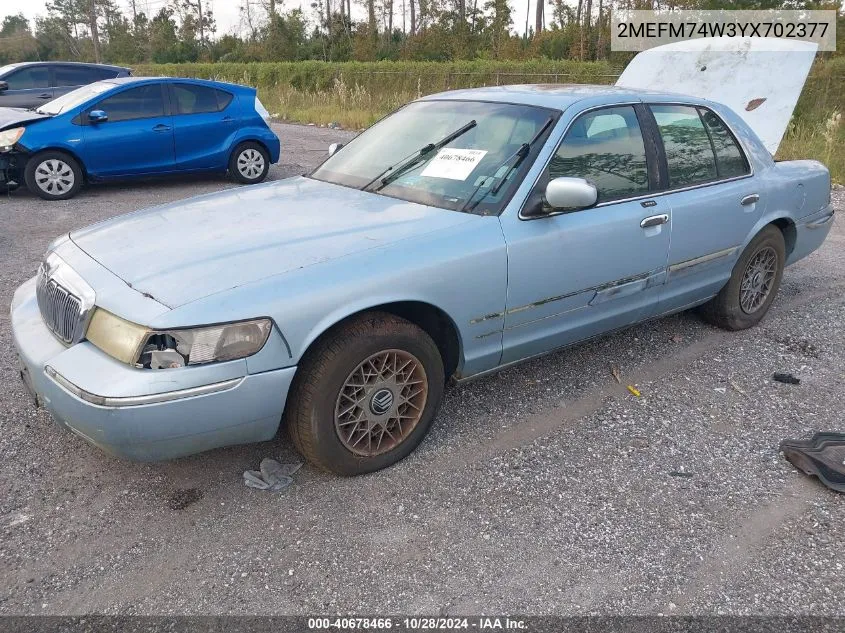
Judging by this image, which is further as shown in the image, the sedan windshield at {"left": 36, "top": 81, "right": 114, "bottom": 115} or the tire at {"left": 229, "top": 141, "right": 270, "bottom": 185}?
the tire at {"left": 229, "top": 141, "right": 270, "bottom": 185}

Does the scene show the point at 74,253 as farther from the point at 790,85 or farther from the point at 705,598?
→ the point at 790,85

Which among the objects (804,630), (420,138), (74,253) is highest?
(420,138)

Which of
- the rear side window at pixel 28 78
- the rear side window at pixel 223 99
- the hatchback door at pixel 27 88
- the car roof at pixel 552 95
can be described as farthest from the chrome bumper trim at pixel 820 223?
the rear side window at pixel 28 78

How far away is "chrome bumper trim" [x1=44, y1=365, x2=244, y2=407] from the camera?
7.96ft

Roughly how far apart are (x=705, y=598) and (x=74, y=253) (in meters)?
2.99

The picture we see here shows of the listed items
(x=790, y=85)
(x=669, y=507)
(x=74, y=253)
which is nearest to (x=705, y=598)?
(x=669, y=507)

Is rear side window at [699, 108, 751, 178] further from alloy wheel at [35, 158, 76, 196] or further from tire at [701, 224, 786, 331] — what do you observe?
alloy wheel at [35, 158, 76, 196]

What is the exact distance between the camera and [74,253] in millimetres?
3105

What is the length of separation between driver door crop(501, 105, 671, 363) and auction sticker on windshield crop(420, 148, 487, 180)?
37 centimetres

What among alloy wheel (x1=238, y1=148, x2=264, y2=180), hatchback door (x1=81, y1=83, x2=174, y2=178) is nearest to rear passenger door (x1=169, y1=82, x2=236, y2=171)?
hatchback door (x1=81, y1=83, x2=174, y2=178)

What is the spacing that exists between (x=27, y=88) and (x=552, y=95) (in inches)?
453

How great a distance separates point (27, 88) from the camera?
11.9 meters

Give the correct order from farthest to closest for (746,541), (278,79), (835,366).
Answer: (278,79) → (835,366) → (746,541)

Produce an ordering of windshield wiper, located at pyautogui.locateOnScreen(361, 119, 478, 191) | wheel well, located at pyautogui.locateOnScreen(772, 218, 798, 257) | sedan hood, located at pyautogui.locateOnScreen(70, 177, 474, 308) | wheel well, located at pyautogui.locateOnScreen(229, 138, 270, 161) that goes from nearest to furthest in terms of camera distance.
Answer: sedan hood, located at pyautogui.locateOnScreen(70, 177, 474, 308)
windshield wiper, located at pyautogui.locateOnScreen(361, 119, 478, 191)
wheel well, located at pyautogui.locateOnScreen(772, 218, 798, 257)
wheel well, located at pyautogui.locateOnScreen(229, 138, 270, 161)
